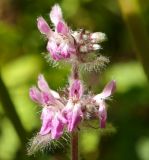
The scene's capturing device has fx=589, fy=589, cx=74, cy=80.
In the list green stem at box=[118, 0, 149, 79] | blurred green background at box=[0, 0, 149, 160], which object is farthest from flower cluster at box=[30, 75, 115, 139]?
blurred green background at box=[0, 0, 149, 160]

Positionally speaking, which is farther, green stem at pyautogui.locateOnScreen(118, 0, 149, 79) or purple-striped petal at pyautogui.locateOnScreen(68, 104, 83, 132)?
green stem at pyautogui.locateOnScreen(118, 0, 149, 79)

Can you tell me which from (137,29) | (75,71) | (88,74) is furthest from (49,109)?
(88,74)

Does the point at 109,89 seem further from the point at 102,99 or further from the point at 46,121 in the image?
the point at 46,121

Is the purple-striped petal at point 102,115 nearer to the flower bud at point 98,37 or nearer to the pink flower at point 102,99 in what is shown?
the pink flower at point 102,99

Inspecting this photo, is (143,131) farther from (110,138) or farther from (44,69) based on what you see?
(44,69)

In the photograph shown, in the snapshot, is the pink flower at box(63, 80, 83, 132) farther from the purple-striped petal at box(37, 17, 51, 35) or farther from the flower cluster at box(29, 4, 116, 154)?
the purple-striped petal at box(37, 17, 51, 35)

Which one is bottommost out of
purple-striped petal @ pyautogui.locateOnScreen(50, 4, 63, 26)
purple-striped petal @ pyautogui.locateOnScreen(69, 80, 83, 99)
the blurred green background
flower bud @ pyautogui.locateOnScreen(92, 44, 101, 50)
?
the blurred green background

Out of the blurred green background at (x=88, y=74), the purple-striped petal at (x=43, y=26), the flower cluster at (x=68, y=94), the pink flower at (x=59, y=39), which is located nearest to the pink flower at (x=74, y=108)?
the flower cluster at (x=68, y=94)
